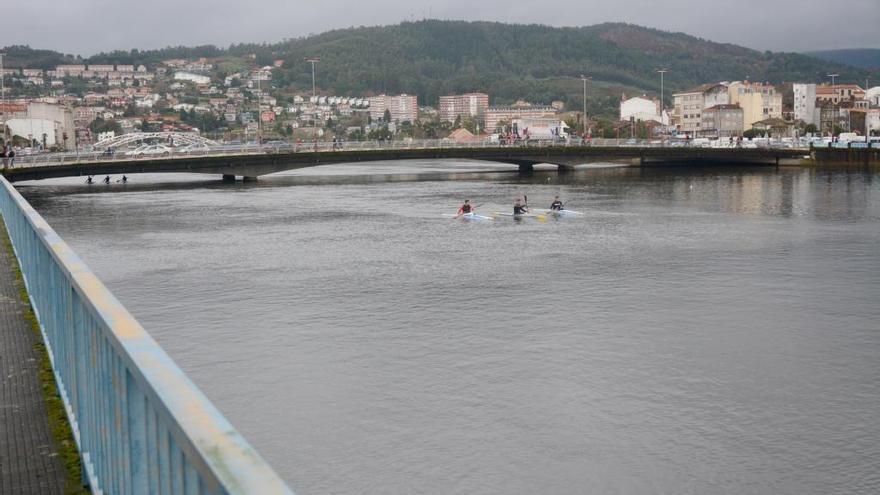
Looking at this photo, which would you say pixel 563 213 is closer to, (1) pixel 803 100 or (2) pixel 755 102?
(2) pixel 755 102

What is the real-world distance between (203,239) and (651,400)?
91.1ft

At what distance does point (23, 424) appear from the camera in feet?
23.4

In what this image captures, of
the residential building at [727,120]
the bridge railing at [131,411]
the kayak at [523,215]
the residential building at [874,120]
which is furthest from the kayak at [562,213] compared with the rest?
the residential building at [874,120]

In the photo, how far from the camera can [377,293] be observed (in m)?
26.7

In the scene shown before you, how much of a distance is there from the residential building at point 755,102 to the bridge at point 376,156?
295 feet

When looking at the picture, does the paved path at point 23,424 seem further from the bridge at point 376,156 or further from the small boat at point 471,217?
the bridge at point 376,156

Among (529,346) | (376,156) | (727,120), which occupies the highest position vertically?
(727,120)

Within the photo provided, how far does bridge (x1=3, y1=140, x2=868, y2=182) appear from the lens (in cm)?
7156

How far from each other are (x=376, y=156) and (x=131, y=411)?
269 ft

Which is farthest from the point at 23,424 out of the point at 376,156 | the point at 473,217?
the point at 376,156

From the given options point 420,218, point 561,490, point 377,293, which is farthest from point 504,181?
point 561,490

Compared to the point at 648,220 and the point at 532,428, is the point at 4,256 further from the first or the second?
the point at 648,220

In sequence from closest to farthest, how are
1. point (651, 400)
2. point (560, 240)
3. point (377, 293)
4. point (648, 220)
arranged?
point (651, 400), point (377, 293), point (560, 240), point (648, 220)

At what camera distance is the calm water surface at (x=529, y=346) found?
1370 centimetres
